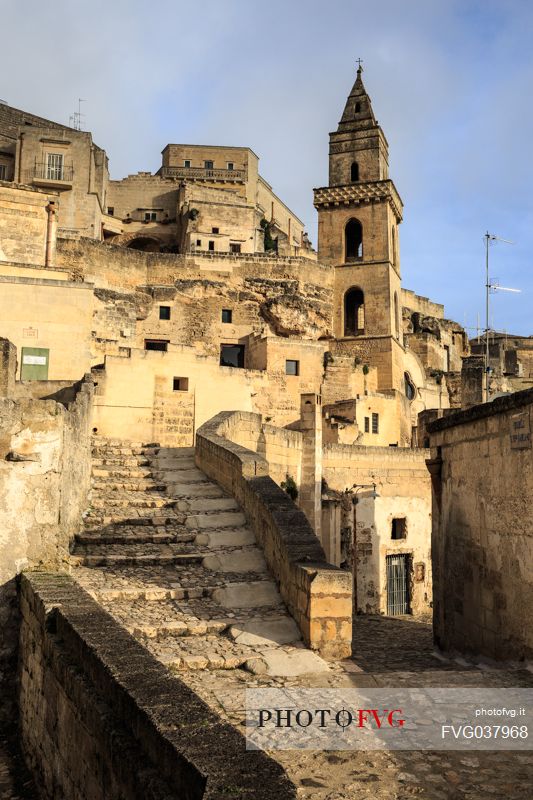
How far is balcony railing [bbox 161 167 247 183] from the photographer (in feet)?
166

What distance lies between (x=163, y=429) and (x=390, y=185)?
24.0 m

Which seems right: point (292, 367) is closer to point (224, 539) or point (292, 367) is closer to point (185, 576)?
point (224, 539)

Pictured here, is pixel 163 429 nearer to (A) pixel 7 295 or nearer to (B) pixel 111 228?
(A) pixel 7 295

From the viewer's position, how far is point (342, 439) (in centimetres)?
2770

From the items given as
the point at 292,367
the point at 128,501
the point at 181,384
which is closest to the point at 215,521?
the point at 128,501

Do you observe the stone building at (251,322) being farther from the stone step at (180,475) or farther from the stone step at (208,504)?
the stone step at (208,504)

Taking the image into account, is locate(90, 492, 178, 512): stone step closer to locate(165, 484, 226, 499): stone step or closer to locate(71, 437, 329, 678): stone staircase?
locate(71, 437, 329, 678): stone staircase

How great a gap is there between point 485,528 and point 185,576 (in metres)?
3.60

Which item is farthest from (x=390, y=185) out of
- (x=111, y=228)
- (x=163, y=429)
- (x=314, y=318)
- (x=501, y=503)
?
(x=501, y=503)

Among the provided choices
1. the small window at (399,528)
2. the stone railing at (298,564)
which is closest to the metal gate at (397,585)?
the small window at (399,528)

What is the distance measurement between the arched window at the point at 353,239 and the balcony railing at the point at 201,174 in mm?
14099

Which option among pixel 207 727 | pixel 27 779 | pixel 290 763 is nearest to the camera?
pixel 207 727

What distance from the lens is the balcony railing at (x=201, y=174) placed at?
50594 mm

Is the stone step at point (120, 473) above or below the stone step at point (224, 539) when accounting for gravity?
above
